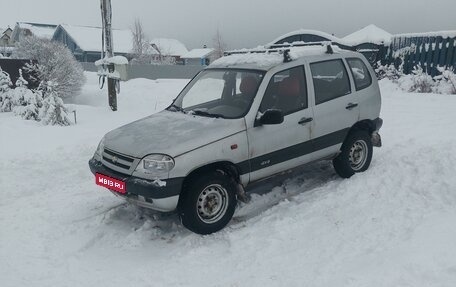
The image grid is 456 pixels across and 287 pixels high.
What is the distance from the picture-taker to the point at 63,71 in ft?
55.0

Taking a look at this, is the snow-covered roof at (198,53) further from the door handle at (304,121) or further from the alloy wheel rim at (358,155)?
the door handle at (304,121)

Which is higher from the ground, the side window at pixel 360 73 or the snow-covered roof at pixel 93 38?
the snow-covered roof at pixel 93 38

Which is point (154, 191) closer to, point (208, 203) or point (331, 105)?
point (208, 203)

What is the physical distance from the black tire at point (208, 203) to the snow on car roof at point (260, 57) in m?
1.63

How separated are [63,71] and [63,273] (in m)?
14.4

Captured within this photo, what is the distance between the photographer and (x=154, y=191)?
428cm

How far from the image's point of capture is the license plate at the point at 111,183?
14.6ft

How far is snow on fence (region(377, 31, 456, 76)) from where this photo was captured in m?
12.4

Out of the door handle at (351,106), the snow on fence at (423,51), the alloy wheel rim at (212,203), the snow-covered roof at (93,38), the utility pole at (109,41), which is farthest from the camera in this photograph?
the snow-covered roof at (93,38)

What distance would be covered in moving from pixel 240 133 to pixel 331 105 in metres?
1.62

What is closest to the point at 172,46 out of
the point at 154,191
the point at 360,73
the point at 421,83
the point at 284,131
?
the point at 421,83

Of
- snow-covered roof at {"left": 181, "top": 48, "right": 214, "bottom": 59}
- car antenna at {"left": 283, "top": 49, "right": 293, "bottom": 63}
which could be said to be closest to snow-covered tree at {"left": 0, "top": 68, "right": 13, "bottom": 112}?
car antenna at {"left": 283, "top": 49, "right": 293, "bottom": 63}

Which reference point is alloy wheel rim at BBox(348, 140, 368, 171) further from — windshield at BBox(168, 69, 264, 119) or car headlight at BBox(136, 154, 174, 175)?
car headlight at BBox(136, 154, 174, 175)

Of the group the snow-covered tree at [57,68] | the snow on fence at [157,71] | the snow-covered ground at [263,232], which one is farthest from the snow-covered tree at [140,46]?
the snow-covered ground at [263,232]
